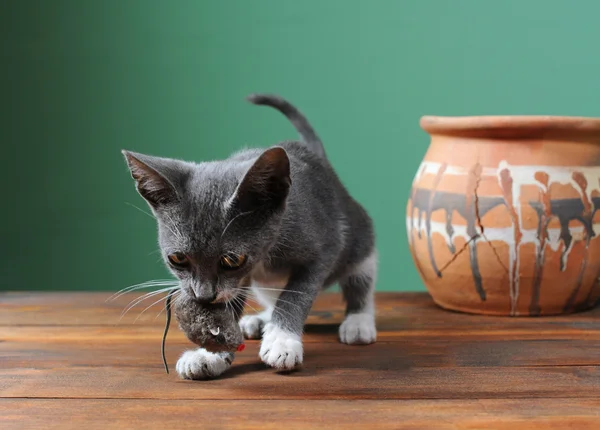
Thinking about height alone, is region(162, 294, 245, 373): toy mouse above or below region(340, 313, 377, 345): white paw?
above

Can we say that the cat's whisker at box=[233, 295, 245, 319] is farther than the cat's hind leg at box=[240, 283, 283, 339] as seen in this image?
No

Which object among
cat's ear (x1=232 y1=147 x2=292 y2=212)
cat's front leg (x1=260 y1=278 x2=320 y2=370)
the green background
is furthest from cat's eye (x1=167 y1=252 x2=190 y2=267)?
the green background

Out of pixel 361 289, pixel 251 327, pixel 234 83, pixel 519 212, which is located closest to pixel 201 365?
pixel 251 327

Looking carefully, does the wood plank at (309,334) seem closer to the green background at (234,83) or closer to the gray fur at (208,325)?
the gray fur at (208,325)

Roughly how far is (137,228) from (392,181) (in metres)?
0.81

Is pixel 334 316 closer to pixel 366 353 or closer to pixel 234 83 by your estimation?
pixel 366 353

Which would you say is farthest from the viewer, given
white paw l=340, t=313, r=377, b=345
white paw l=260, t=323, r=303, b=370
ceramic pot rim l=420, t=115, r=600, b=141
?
ceramic pot rim l=420, t=115, r=600, b=141

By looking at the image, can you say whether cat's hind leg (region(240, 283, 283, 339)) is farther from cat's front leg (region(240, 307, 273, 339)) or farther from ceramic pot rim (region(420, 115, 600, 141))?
ceramic pot rim (region(420, 115, 600, 141))

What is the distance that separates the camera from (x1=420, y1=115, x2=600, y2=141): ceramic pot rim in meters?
1.51

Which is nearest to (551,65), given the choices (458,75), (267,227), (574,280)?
(458,75)

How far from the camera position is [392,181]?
7.06 feet

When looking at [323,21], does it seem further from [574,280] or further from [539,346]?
[539,346]

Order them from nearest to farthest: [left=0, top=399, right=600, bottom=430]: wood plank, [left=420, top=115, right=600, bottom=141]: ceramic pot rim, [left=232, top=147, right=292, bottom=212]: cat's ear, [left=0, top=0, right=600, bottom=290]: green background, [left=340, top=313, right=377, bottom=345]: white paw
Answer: [left=0, top=399, right=600, bottom=430]: wood plank
[left=232, top=147, right=292, bottom=212]: cat's ear
[left=340, top=313, right=377, bottom=345]: white paw
[left=420, top=115, right=600, bottom=141]: ceramic pot rim
[left=0, top=0, right=600, bottom=290]: green background

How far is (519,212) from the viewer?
1.51 m
